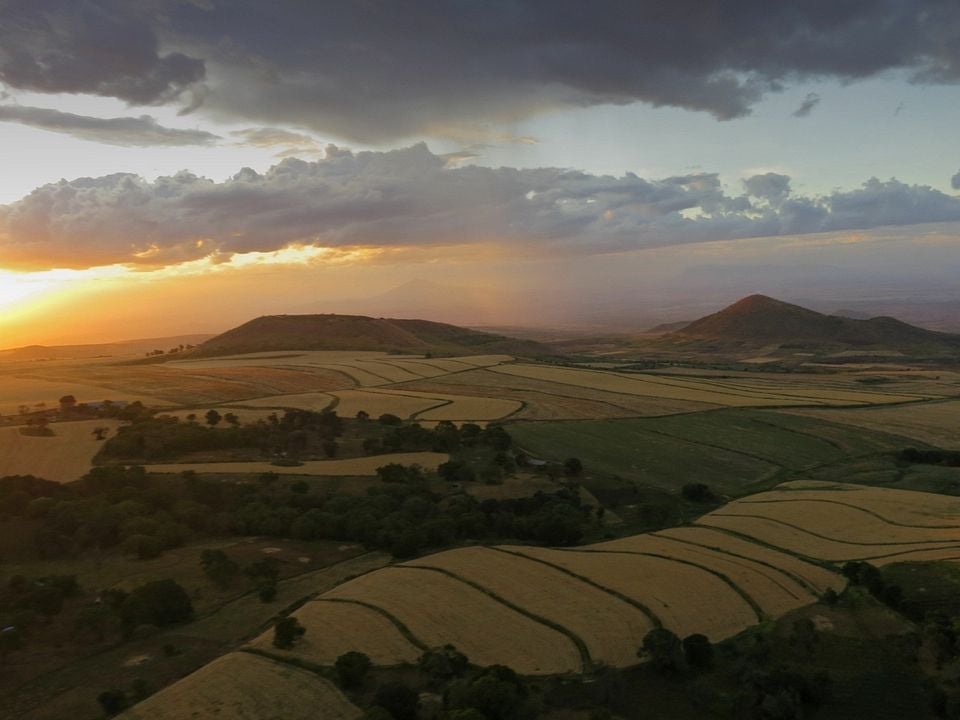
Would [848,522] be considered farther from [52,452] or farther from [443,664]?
[52,452]

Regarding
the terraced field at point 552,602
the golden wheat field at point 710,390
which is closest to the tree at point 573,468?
the terraced field at point 552,602

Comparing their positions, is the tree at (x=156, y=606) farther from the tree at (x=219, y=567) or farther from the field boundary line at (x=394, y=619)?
the field boundary line at (x=394, y=619)

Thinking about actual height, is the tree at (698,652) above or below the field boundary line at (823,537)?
above

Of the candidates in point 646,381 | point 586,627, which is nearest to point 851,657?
point 586,627

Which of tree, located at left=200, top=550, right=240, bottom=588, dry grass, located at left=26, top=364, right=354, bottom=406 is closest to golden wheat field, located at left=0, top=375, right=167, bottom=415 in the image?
dry grass, located at left=26, top=364, right=354, bottom=406

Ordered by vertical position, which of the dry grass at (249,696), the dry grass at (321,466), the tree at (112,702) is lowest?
the tree at (112,702)

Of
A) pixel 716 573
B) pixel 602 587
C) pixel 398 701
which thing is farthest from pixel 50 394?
pixel 716 573
